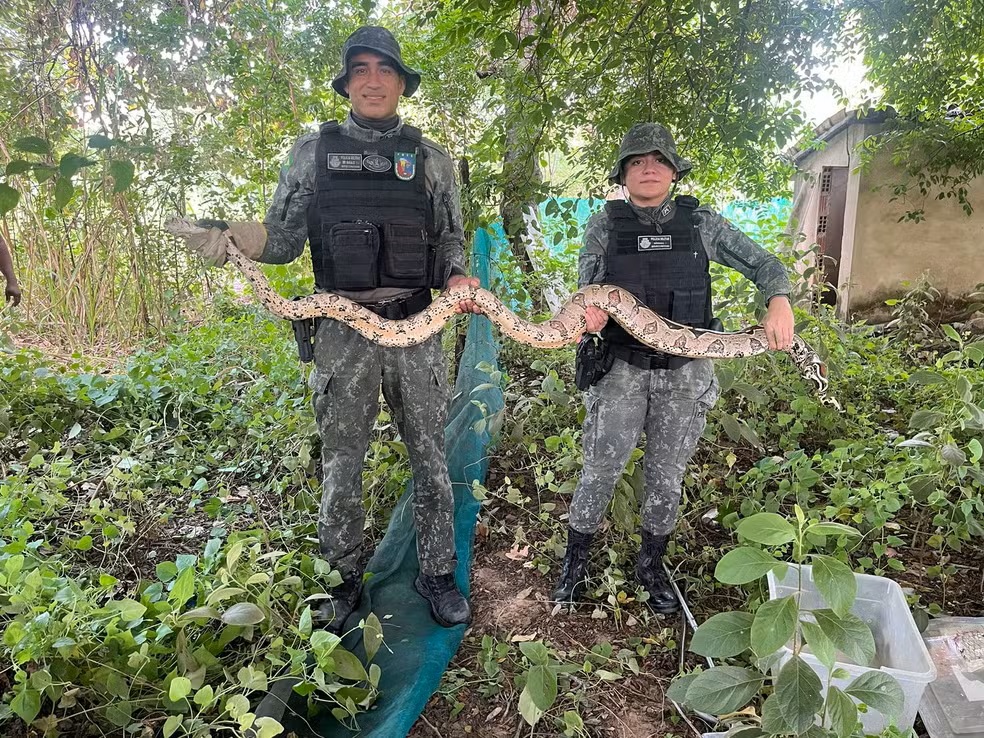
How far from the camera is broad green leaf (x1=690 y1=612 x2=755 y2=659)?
1.77m

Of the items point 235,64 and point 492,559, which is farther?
point 235,64

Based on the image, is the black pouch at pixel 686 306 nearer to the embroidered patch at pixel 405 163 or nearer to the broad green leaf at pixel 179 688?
the embroidered patch at pixel 405 163

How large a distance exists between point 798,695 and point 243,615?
1.87 m

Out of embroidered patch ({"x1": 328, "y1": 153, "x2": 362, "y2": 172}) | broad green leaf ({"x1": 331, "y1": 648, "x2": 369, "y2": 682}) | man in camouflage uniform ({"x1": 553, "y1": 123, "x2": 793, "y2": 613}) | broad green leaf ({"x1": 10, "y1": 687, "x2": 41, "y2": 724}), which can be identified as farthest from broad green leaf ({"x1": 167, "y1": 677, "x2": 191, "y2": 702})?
embroidered patch ({"x1": 328, "y1": 153, "x2": 362, "y2": 172})

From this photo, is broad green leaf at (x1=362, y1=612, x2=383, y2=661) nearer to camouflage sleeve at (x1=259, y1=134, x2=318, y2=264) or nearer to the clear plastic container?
camouflage sleeve at (x1=259, y1=134, x2=318, y2=264)

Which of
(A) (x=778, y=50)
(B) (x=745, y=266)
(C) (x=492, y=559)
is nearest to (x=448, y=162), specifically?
(B) (x=745, y=266)

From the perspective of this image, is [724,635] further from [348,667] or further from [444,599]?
[444,599]

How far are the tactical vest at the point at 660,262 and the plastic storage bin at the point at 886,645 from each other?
4.15 ft

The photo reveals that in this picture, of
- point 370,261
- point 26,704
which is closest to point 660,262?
point 370,261

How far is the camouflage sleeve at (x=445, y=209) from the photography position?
2918mm

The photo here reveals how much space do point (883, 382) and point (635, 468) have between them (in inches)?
120

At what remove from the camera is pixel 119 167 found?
144cm

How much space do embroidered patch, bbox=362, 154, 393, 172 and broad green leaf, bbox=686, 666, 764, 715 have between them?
94.5 inches

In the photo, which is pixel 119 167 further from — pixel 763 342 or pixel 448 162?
pixel 763 342
